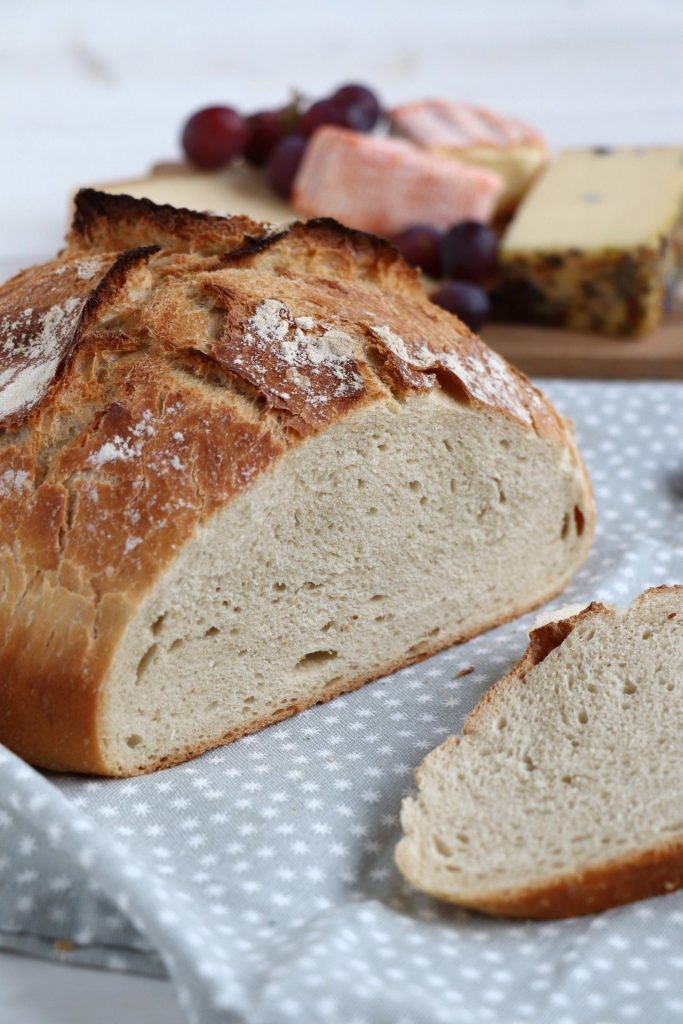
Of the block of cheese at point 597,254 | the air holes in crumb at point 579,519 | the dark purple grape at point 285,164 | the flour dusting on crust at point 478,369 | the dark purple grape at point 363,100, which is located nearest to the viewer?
the flour dusting on crust at point 478,369

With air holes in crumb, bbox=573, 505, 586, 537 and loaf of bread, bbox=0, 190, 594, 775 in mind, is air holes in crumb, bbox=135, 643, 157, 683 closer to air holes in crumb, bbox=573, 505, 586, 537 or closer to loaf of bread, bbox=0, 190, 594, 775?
loaf of bread, bbox=0, 190, 594, 775

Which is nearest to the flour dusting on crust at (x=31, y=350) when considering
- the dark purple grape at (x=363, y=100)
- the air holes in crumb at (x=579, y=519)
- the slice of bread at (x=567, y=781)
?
the slice of bread at (x=567, y=781)

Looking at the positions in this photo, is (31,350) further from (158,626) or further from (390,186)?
(390,186)

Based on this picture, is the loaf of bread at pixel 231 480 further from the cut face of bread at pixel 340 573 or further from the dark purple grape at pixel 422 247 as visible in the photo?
the dark purple grape at pixel 422 247

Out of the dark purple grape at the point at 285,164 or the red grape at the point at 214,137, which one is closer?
the dark purple grape at the point at 285,164

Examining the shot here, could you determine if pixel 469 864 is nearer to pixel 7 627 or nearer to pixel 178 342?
pixel 7 627

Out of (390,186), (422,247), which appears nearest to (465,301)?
(422,247)
